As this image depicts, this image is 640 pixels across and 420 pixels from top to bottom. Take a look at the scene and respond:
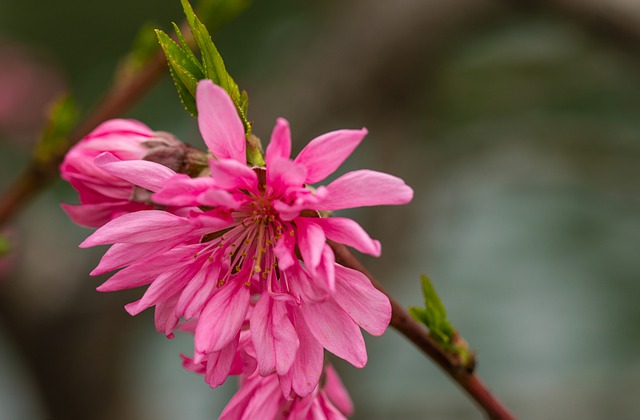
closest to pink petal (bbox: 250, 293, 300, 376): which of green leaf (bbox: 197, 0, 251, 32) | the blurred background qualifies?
green leaf (bbox: 197, 0, 251, 32)

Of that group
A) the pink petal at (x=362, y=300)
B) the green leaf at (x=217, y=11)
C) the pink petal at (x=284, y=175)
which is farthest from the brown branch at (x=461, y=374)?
the green leaf at (x=217, y=11)

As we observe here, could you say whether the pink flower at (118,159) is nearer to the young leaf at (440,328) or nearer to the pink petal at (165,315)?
the pink petal at (165,315)

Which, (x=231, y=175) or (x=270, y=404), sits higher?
(x=231, y=175)

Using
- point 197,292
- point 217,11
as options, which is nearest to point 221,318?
point 197,292

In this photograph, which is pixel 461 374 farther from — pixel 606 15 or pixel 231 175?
pixel 606 15

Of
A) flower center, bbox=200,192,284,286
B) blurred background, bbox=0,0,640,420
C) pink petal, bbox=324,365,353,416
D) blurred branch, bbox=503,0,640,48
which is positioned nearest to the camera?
flower center, bbox=200,192,284,286

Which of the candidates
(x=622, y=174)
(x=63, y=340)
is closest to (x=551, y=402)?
(x=622, y=174)

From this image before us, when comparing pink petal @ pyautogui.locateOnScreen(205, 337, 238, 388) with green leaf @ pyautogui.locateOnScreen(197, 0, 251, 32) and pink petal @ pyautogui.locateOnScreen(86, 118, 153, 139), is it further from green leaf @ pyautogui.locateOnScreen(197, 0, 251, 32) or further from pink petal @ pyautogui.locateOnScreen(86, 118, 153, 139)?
green leaf @ pyautogui.locateOnScreen(197, 0, 251, 32)

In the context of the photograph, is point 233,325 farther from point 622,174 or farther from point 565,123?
point 565,123
